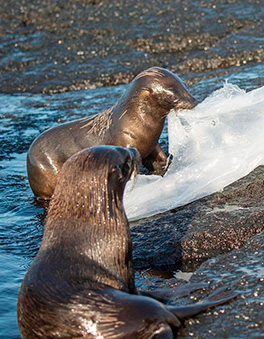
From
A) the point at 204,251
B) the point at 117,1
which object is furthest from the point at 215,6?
the point at 204,251

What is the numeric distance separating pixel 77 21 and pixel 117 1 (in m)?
1.05

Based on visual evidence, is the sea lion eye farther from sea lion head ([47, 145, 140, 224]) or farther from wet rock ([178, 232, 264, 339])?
wet rock ([178, 232, 264, 339])

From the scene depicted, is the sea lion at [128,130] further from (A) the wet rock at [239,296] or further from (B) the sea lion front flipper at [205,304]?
(B) the sea lion front flipper at [205,304]

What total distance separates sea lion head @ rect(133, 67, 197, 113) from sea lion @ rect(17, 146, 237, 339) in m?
2.44

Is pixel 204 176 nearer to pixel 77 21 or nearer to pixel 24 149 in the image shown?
pixel 24 149

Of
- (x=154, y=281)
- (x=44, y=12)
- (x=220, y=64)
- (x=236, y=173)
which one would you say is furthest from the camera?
(x=44, y=12)

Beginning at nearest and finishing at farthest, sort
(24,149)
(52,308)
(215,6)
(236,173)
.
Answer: (52,308) → (236,173) → (24,149) → (215,6)

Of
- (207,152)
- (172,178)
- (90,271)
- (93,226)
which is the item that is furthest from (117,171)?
(207,152)

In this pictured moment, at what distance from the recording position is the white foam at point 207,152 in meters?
6.08

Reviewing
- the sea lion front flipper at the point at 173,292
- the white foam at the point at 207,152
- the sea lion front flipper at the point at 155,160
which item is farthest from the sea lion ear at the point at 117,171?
the sea lion front flipper at the point at 155,160

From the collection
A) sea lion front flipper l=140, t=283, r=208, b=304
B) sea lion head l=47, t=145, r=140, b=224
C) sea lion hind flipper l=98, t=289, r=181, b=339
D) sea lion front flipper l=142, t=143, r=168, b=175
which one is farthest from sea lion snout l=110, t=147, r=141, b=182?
sea lion front flipper l=142, t=143, r=168, b=175

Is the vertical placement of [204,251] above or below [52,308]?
below

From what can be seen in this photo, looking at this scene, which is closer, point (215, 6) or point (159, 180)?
point (159, 180)

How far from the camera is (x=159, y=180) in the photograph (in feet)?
20.7
